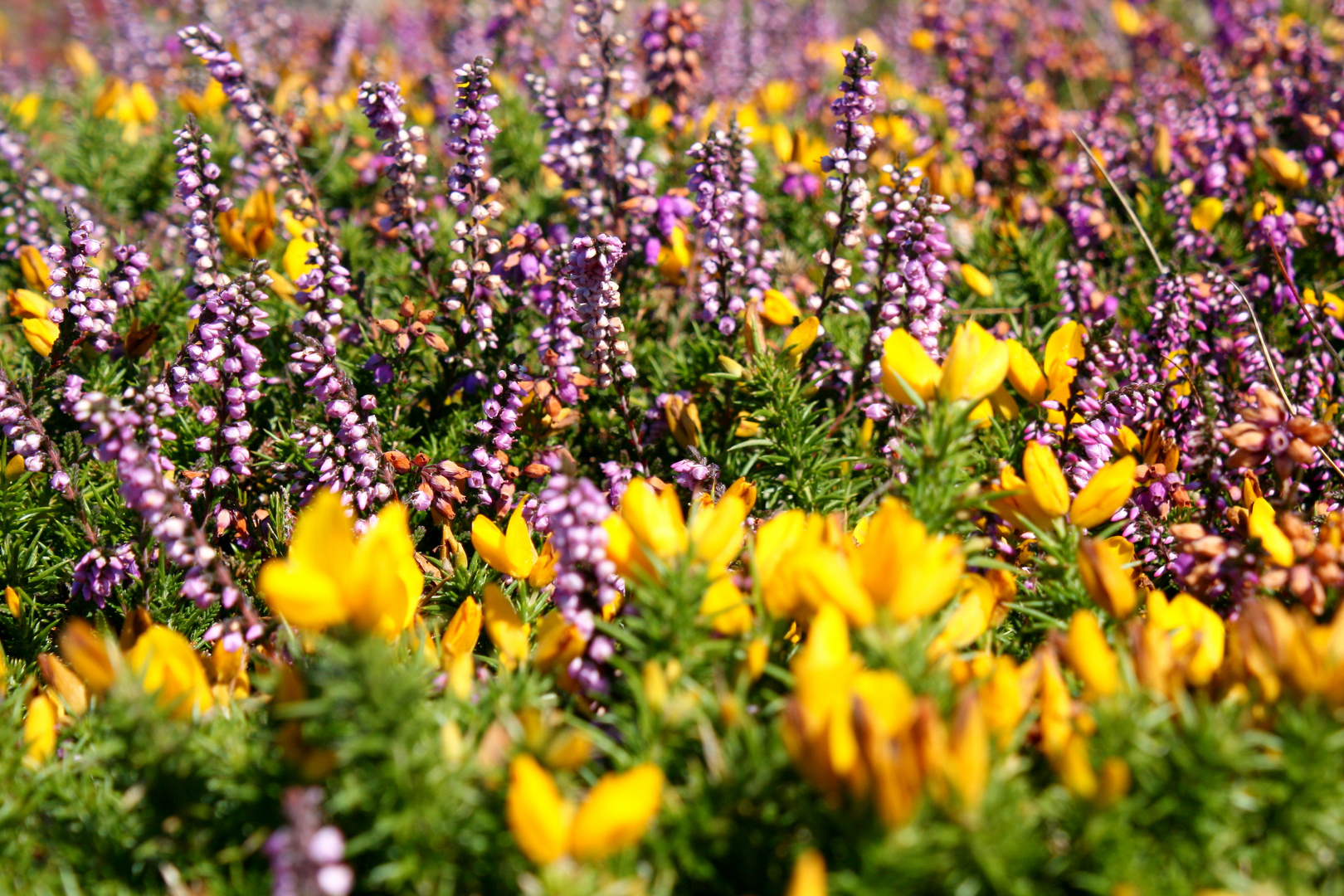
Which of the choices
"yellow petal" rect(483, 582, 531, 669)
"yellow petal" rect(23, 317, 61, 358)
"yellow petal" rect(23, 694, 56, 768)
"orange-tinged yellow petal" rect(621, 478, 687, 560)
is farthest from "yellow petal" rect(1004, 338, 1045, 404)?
"yellow petal" rect(23, 317, 61, 358)

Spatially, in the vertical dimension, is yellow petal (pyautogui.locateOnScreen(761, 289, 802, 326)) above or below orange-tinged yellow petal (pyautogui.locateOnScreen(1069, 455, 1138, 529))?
above

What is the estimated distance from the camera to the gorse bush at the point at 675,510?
132 cm

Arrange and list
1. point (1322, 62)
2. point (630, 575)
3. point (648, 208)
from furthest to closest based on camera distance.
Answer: point (1322, 62) → point (648, 208) → point (630, 575)

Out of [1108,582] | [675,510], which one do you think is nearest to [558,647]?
[675,510]

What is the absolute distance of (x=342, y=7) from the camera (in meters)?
5.97

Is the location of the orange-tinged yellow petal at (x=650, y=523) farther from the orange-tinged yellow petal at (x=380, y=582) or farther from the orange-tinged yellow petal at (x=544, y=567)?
the orange-tinged yellow petal at (x=544, y=567)

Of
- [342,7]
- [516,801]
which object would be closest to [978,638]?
[516,801]

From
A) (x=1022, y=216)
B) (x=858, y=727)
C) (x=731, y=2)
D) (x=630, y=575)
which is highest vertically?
(x=731, y=2)

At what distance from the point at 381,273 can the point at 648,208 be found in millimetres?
1096

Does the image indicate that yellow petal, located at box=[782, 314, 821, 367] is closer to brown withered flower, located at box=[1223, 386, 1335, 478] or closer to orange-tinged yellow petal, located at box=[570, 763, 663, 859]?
brown withered flower, located at box=[1223, 386, 1335, 478]

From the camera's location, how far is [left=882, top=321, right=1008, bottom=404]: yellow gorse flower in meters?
1.78

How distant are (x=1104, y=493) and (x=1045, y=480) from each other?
12 centimetres

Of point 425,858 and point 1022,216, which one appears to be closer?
point 425,858

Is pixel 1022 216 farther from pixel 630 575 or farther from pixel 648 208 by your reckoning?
pixel 630 575
